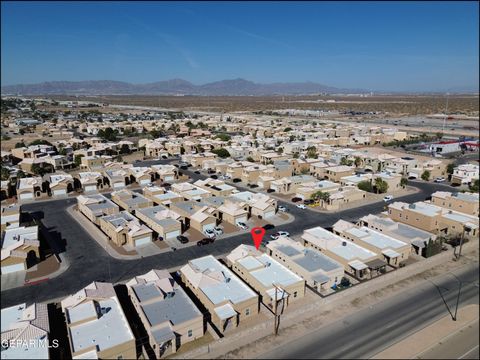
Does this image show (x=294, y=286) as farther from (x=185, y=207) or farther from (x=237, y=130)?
(x=237, y=130)

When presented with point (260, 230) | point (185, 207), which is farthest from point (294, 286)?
point (185, 207)

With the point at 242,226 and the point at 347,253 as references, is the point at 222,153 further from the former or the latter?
the point at 347,253

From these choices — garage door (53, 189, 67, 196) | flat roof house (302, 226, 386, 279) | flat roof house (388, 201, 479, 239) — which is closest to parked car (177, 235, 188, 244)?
flat roof house (302, 226, 386, 279)

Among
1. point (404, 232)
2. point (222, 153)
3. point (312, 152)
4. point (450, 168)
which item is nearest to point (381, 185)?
point (450, 168)

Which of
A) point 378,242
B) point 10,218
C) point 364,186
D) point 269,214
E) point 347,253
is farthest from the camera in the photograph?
point 364,186

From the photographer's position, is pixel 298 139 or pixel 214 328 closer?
pixel 214 328

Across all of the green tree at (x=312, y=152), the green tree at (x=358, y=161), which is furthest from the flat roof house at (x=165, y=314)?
the green tree at (x=312, y=152)

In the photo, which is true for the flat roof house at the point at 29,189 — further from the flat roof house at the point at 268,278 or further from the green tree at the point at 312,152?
the green tree at the point at 312,152
